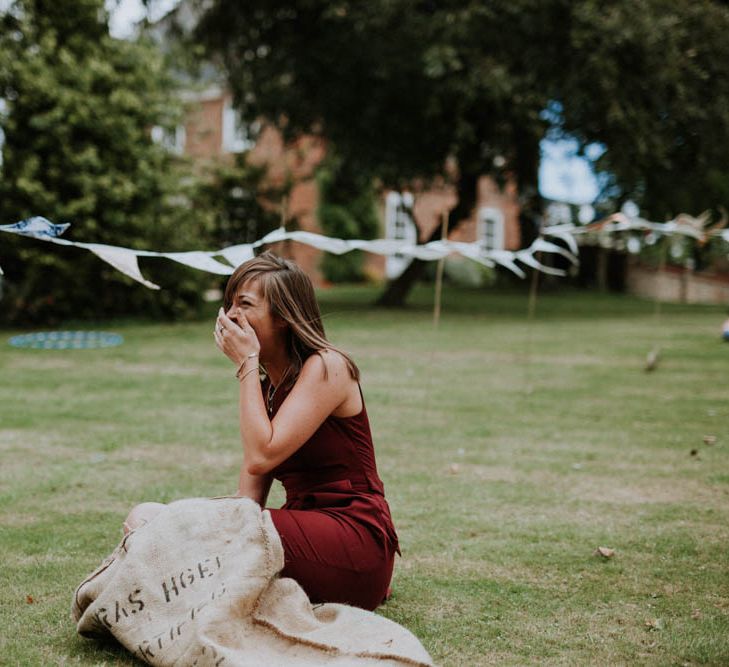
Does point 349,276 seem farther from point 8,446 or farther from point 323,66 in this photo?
point 8,446

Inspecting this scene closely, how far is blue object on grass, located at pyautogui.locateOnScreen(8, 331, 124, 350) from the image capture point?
11859mm

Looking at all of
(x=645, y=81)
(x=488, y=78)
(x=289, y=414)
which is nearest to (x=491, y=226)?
(x=645, y=81)

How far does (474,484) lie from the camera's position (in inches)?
215

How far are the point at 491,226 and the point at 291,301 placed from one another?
35461 mm

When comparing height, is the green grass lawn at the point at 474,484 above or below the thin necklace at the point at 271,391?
below

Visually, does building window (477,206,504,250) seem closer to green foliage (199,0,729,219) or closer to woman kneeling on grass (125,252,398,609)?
green foliage (199,0,729,219)

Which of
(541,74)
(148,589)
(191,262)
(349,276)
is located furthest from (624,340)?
(349,276)

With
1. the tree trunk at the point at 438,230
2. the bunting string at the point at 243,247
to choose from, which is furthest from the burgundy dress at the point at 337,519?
the tree trunk at the point at 438,230

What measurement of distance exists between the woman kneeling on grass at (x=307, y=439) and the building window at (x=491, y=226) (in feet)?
113

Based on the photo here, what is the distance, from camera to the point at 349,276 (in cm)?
3083

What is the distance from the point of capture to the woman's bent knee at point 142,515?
3.08 m

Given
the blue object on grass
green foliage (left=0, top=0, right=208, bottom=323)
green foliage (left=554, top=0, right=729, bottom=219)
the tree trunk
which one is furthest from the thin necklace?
the tree trunk

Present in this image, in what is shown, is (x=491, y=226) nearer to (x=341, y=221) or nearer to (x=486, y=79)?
(x=341, y=221)

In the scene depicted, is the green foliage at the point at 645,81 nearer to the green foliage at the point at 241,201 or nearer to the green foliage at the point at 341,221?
the green foliage at the point at 241,201
